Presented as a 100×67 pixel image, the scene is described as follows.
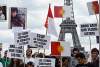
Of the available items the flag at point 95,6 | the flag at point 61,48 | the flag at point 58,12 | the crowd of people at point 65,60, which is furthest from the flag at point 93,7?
the flag at point 58,12

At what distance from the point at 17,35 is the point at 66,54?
178 cm

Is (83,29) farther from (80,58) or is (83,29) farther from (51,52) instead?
(80,58)

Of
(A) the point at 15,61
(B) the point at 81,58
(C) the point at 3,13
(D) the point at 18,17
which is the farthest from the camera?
Result: (C) the point at 3,13

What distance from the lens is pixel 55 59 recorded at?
49.6 feet

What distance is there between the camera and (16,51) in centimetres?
1495

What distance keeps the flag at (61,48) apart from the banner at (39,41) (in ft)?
0.94

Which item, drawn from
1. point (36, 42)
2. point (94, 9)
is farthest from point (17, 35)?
point (94, 9)

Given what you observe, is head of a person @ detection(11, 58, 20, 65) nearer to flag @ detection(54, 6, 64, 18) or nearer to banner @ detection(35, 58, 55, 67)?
banner @ detection(35, 58, 55, 67)

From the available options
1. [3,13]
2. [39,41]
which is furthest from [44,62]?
[3,13]

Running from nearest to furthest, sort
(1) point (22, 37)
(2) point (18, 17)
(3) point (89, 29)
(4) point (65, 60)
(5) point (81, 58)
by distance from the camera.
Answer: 1. (5) point (81, 58)
2. (4) point (65, 60)
3. (1) point (22, 37)
4. (3) point (89, 29)
5. (2) point (18, 17)

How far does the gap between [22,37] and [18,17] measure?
1407 millimetres

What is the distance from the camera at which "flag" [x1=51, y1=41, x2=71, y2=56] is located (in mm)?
14569

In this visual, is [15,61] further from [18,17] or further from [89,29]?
[89,29]

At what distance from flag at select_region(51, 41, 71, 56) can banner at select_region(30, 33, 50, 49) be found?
29 cm
